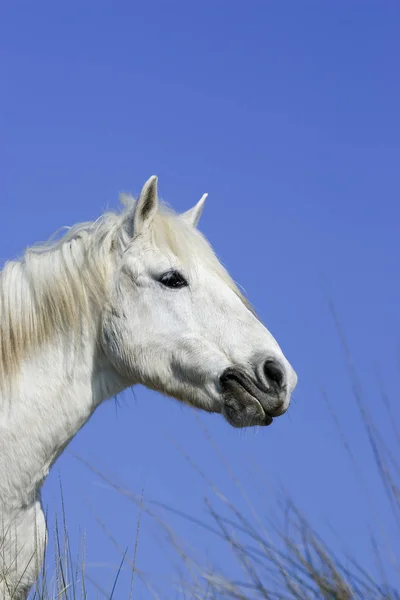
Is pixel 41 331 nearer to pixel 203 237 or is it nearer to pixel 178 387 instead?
pixel 178 387

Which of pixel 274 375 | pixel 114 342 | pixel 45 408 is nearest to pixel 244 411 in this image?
A: pixel 274 375

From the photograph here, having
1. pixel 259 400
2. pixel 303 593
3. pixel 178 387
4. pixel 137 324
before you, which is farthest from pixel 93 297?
pixel 303 593

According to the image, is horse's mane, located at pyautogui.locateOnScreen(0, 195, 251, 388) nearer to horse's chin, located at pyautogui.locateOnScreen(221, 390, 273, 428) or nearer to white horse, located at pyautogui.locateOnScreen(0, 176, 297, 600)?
white horse, located at pyautogui.locateOnScreen(0, 176, 297, 600)

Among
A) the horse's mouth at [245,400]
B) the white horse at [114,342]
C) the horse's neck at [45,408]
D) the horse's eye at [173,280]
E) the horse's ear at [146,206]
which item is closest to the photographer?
the horse's neck at [45,408]

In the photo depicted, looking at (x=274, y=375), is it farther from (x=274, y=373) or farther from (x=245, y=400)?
(x=245, y=400)

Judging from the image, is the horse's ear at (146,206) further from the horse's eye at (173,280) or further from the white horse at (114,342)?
the horse's eye at (173,280)

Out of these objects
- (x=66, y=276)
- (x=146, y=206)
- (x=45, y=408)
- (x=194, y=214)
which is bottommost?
(x=45, y=408)

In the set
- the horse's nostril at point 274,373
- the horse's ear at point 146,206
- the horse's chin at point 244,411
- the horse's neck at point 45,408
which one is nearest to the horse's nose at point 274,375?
the horse's nostril at point 274,373

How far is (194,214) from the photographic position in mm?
5828

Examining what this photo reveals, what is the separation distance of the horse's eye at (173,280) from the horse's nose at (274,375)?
724 mm

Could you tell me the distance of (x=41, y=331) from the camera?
15.4 feet

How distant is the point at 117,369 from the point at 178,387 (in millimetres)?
371

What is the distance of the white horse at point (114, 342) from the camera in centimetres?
449

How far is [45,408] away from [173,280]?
106 cm
